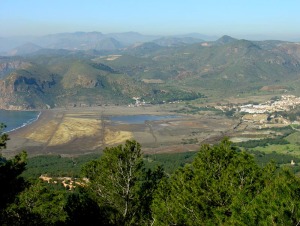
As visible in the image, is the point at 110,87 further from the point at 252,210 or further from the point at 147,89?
the point at 252,210

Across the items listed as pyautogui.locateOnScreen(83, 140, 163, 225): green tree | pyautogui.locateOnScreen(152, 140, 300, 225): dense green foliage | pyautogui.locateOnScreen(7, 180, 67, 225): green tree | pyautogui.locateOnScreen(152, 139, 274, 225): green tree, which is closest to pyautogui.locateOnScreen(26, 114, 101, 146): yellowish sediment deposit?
pyautogui.locateOnScreen(83, 140, 163, 225): green tree

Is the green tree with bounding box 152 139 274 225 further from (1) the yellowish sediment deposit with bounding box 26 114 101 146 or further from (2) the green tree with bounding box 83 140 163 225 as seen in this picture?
(1) the yellowish sediment deposit with bounding box 26 114 101 146

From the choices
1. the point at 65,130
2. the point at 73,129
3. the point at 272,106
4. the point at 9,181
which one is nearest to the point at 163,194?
the point at 9,181

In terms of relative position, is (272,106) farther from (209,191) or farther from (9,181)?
(9,181)

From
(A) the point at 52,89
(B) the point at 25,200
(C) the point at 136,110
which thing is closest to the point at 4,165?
(B) the point at 25,200

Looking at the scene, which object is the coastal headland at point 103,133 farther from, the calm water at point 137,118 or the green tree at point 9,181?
the green tree at point 9,181

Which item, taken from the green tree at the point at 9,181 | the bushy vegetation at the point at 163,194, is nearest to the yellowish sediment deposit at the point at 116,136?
the bushy vegetation at the point at 163,194

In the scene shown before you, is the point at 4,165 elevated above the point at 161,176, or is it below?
above
